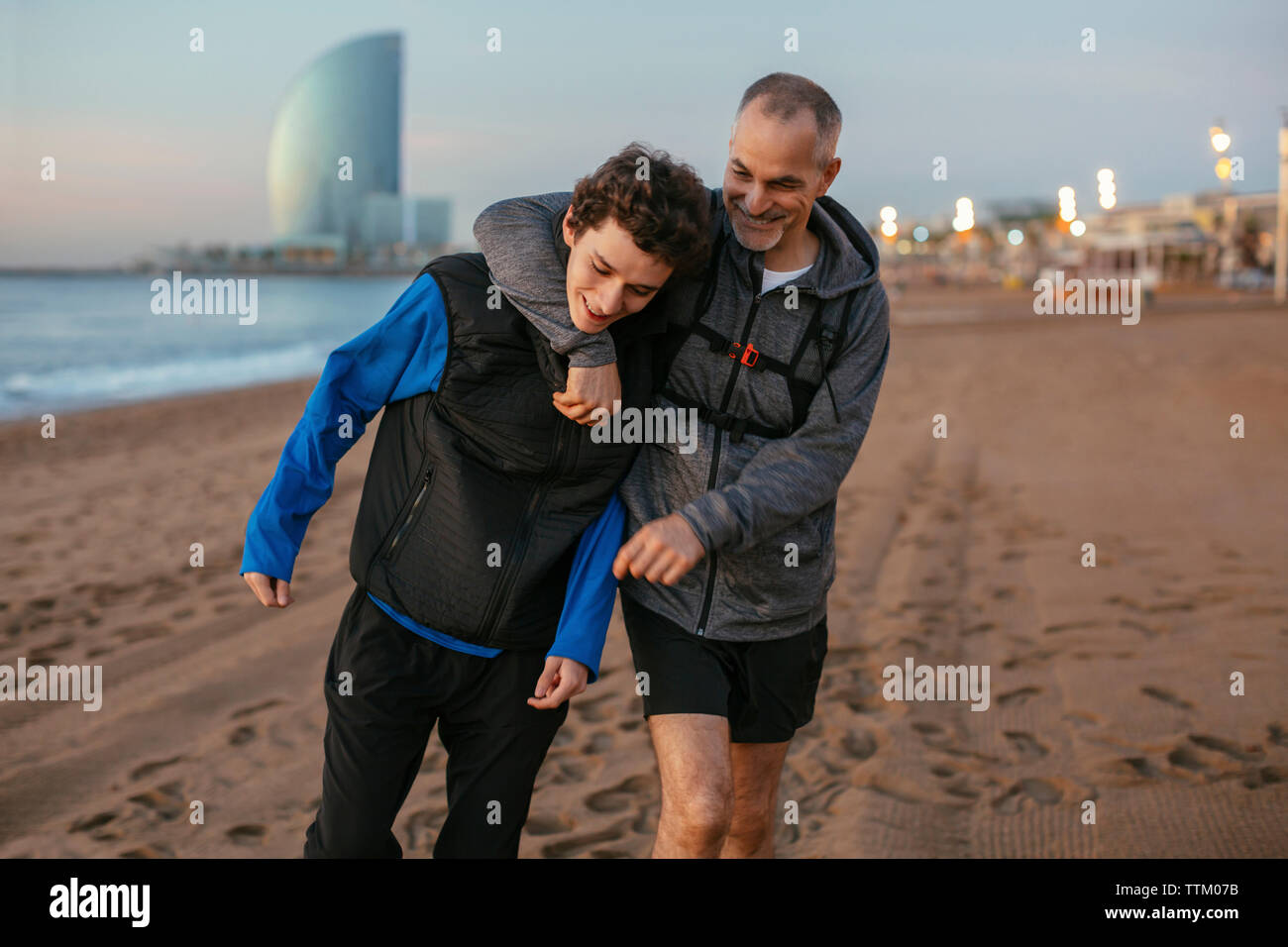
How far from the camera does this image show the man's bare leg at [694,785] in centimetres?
241

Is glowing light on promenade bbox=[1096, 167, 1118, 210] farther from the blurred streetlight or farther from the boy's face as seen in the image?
the boy's face

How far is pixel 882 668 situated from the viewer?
5.20m

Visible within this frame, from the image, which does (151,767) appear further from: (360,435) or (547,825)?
(360,435)

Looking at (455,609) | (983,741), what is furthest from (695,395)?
(983,741)

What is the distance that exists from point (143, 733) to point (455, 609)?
2.80 metres

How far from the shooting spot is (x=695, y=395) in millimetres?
2604

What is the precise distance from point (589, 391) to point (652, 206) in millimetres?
434

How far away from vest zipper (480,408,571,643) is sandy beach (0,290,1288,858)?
4.60 ft

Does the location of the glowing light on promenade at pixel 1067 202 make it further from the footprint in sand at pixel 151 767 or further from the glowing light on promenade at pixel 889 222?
the footprint in sand at pixel 151 767

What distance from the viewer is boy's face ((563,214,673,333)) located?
2229mm

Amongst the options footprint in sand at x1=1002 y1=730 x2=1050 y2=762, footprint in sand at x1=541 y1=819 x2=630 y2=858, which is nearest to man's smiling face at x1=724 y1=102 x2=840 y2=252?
footprint in sand at x1=541 y1=819 x2=630 y2=858

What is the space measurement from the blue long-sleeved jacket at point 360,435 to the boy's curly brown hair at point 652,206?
0.47 m

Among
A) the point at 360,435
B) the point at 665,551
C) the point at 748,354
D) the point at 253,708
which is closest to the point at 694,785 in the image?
the point at 665,551
